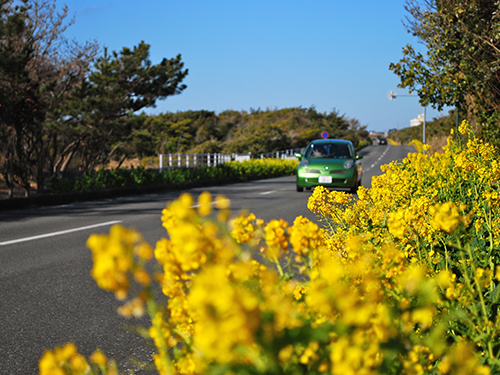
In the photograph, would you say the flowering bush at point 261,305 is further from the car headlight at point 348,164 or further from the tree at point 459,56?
the car headlight at point 348,164

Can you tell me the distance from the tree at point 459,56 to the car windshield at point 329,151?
375cm

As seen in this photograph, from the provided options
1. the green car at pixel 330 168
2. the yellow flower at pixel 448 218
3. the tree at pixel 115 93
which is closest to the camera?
the yellow flower at pixel 448 218

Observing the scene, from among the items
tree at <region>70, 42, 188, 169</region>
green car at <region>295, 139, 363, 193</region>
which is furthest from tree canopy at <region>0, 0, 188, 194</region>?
green car at <region>295, 139, 363, 193</region>

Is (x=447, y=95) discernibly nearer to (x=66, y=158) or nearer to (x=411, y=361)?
(x=411, y=361)

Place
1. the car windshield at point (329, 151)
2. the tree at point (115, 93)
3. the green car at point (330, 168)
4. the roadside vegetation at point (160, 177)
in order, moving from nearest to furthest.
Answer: the green car at point (330, 168) → the roadside vegetation at point (160, 177) → the car windshield at point (329, 151) → the tree at point (115, 93)

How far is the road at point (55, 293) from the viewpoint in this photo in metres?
3.41

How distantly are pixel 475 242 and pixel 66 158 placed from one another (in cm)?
1976

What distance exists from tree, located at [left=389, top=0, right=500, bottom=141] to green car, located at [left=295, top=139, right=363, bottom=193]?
3176 millimetres

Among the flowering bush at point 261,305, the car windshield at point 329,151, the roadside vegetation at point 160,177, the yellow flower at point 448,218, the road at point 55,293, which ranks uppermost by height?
the car windshield at point 329,151

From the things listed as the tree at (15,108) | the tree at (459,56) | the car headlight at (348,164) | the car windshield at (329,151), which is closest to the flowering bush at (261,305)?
the tree at (459,56)

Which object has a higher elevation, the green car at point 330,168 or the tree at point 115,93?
the tree at point 115,93

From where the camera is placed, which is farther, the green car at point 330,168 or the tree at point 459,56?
the green car at point 330,168

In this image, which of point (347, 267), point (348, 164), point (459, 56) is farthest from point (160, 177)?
point (347, 267)

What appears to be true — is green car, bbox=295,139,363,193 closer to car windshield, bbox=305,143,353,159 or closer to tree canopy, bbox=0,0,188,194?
car windshield, bbox=305,143,353,159
